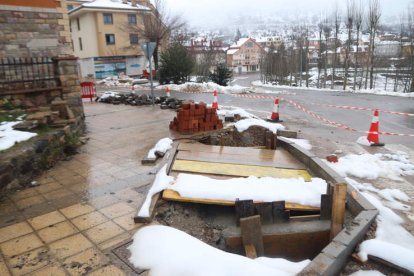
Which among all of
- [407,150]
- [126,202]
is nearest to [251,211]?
[126,202]

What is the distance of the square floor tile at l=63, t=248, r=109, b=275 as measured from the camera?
113 inches

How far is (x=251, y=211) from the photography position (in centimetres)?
372

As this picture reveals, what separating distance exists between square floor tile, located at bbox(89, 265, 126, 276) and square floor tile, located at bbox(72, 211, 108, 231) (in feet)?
2.84

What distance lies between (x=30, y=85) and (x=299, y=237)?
7864 mm

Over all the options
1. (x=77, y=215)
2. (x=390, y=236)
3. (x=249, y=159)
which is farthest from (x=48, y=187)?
(x=390, y=236)

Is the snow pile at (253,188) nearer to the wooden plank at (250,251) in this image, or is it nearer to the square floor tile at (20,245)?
the wooden plank at (250,251)

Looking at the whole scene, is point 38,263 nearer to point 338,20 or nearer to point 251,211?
point 251,211

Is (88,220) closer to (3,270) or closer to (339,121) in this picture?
(3,270)

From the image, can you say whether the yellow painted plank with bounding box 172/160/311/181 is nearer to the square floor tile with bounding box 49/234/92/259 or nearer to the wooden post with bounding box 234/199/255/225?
the wooden post with bounding box 234/199/255/225

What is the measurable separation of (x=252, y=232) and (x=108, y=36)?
40484 millimetres

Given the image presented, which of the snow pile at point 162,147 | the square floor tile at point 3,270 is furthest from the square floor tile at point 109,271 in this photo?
the snow pile at point 162,147

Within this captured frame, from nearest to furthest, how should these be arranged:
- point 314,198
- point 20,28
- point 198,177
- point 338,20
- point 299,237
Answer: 1. point 299,237
2. point 314,198
3. point 198,177
4. point 20,28
5. point 338,20

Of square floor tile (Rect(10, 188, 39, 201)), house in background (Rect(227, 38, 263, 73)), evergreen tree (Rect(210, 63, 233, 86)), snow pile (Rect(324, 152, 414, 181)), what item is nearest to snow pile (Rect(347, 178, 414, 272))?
snow pile (Rect(324, 152, 414, 181))

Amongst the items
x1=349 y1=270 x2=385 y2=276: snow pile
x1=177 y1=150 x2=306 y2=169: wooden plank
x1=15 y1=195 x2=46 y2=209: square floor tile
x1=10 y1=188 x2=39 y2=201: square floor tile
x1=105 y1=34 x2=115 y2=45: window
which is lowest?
x1=349 y1=270 x2=385 y2=276: snow pile
